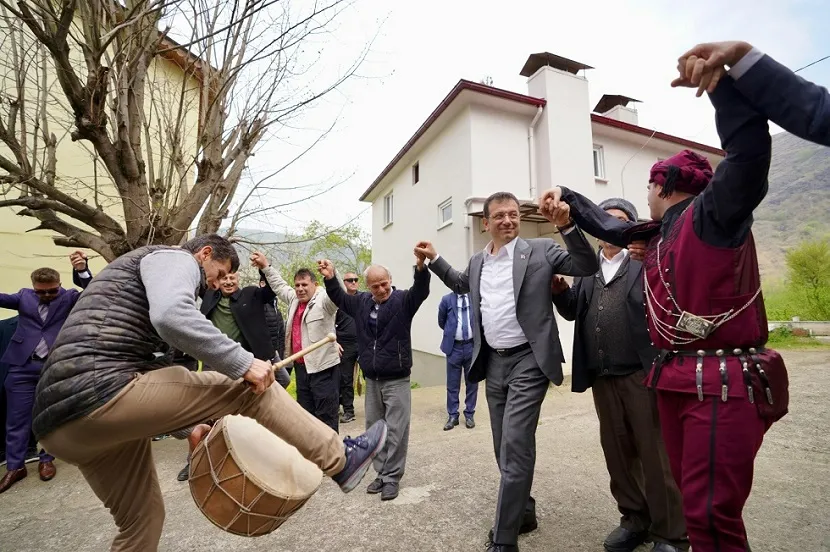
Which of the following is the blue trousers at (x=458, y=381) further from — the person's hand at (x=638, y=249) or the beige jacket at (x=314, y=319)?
the person's hand at (x=638, y=249)

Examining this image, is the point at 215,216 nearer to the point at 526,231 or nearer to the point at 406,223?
the point at 526,231

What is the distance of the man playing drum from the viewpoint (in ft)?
6.19

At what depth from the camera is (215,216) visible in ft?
16.6

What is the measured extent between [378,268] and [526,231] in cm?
683

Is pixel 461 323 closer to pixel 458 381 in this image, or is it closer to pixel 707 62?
pixel 458 381

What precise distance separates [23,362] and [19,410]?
1.70 feet

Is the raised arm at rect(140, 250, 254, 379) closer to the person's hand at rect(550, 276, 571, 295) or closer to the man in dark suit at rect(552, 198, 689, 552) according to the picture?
the person's hand at rect(550, 276, 571, 295)

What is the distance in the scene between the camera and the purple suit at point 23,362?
4.45 meters

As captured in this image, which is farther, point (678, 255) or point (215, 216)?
point (215, 216)

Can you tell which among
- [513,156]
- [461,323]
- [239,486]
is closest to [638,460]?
[239,486]

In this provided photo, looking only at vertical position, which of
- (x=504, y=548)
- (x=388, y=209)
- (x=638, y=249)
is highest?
(x=388, y=209)

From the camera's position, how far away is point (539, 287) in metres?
2.85

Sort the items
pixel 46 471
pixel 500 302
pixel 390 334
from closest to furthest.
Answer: pixel 500 302 → pixel 390 334 → pixel 46 471

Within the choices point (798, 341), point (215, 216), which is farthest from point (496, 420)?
point (798, 341)
